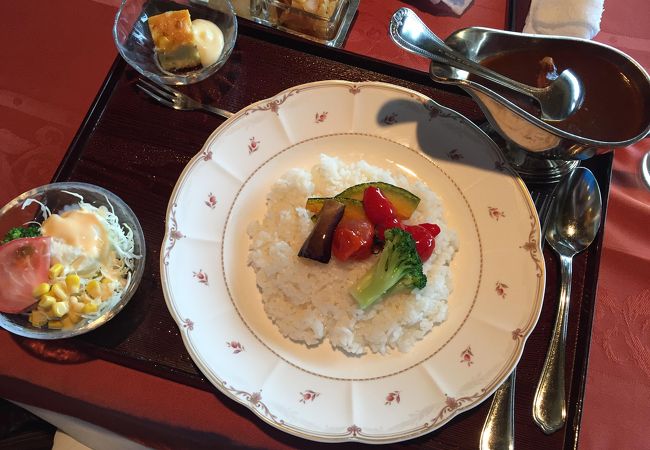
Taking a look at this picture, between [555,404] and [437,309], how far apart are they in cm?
51

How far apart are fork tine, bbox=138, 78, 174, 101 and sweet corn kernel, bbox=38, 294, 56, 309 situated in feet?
3.26

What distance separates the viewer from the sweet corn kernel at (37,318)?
172cm

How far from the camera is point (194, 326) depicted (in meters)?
1.78

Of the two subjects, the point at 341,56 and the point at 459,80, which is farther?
the point at 341,56

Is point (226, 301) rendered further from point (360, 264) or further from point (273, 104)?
point (273, 104)

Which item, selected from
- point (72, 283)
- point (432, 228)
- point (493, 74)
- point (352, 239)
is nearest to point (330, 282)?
point (352, 239)

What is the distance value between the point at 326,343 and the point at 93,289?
33.4 inches

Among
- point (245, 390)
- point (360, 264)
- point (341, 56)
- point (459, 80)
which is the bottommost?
point (245, 390)

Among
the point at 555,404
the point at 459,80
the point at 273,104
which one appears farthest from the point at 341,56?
the point at 555,404

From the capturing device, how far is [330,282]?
194 centimetres

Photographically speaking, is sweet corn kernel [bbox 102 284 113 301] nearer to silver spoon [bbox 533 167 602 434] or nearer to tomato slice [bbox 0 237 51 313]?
tomato slice [bbox 0 237 51 313]

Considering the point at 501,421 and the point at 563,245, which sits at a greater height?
the point at 563,245

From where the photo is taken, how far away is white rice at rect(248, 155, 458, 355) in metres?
1.86

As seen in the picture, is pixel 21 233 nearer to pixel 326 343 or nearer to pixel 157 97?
pixel 157 97
